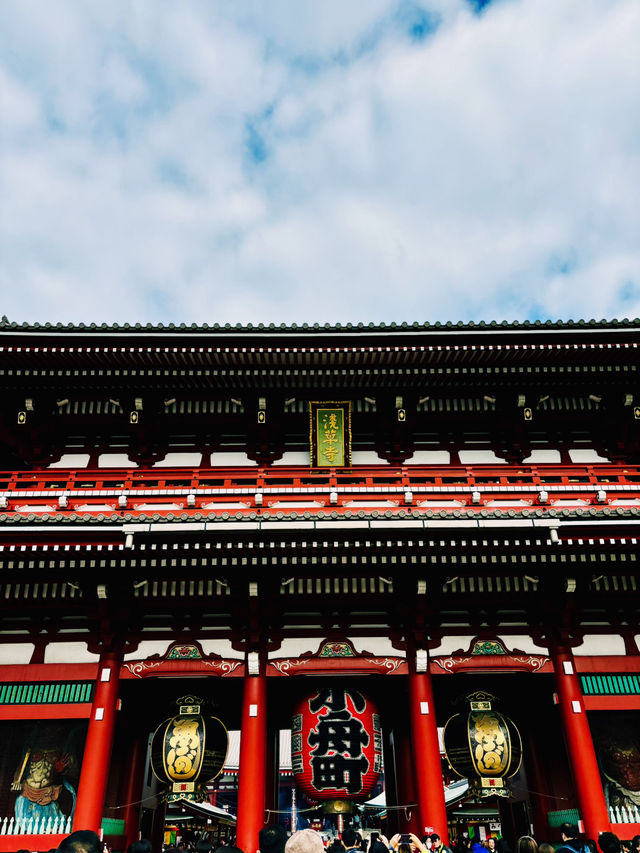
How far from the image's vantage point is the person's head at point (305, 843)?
3.21 metres

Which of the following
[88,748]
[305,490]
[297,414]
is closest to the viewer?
[88,748]

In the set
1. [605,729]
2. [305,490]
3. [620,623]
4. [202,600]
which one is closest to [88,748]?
[202,600]

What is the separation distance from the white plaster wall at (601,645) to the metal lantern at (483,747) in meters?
1.66

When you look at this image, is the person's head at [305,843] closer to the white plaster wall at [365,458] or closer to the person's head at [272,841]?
the person's head at [272,841]

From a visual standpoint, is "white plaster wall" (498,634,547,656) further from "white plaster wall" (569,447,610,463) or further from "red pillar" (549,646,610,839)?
"white plaster wall" (569,447,610,463)

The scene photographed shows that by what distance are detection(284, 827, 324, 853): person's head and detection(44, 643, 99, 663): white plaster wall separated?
708 centimetres

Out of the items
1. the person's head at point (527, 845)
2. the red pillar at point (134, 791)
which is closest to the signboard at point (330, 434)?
the red pillar at point (134, 791)

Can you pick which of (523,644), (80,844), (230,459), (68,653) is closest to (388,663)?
(523,644)

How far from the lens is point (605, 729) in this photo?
930cm

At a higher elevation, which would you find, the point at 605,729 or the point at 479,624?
the point at 479,624

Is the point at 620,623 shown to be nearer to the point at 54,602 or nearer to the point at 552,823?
the point at 552,823

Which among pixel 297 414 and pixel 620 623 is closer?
pixel 620 623

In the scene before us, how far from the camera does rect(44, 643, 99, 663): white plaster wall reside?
936 cm

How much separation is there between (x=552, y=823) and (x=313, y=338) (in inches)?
350
